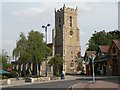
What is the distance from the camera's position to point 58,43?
3866 inches

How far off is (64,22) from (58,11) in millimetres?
6127

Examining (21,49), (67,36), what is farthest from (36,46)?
(67,36)

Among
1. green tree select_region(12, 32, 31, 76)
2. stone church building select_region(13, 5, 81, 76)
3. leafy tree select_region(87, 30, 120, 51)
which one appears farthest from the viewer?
stone church building select_region(13, 5, 81, 76)

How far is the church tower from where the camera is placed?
95312 millimetres

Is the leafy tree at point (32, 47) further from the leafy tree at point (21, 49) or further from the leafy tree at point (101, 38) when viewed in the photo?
the leafy tree at point (101, 38)

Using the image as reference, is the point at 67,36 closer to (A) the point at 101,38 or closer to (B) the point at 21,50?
(A) the point at 101,38

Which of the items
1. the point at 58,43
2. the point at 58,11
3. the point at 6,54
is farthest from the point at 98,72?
the point at 58,11

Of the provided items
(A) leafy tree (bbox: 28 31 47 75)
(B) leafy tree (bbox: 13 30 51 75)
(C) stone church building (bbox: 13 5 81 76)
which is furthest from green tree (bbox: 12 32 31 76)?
(C) stone church building (bbox: 13 5 81 76)

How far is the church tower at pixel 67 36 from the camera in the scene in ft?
313

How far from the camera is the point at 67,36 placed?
97.9 m

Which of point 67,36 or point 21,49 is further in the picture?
point 67,36

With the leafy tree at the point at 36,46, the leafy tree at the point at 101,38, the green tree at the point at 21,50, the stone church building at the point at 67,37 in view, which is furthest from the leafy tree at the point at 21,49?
the stone church building at the point at 67,37

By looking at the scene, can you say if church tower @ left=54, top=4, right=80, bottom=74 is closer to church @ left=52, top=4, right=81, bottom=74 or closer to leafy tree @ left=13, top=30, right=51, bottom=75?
church @ left=52, top=4, right=81, bottom=74

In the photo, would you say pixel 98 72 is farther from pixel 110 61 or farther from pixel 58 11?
pixel 58 11
